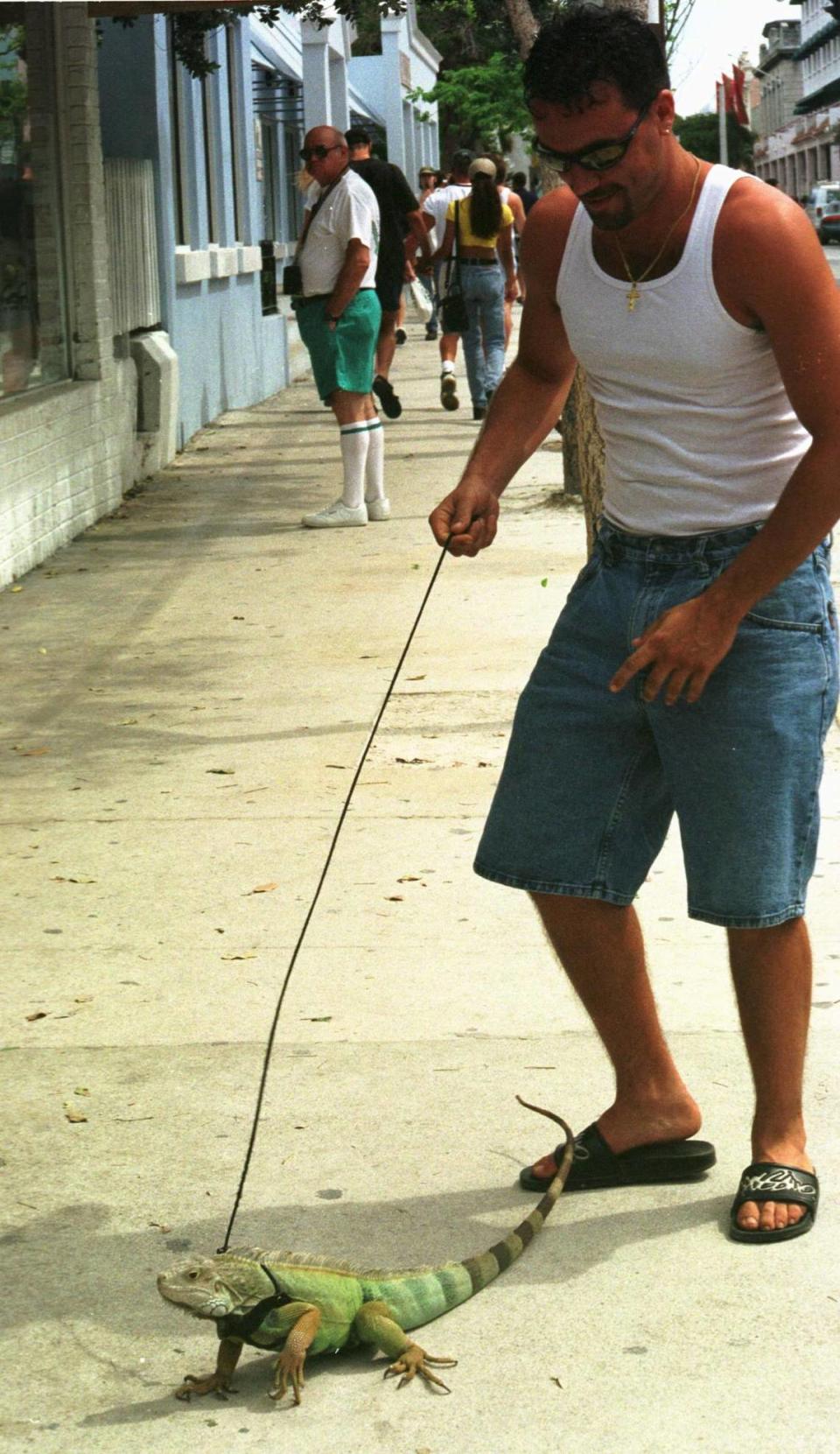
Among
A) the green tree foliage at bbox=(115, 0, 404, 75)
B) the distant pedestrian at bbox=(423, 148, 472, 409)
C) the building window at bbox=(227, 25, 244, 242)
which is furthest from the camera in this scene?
the building window at bbox=(227, 25, 244, 242)

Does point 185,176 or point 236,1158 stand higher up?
point 185,176

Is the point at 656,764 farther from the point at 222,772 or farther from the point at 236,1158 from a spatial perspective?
the point at 222,772

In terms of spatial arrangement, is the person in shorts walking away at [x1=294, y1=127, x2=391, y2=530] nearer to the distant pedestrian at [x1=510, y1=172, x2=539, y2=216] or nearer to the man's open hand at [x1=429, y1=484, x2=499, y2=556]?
the man's open hand at [x1=429, y1=484, x2=499, y2=556]

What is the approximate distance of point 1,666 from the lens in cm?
793

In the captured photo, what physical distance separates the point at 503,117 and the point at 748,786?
1380 inches

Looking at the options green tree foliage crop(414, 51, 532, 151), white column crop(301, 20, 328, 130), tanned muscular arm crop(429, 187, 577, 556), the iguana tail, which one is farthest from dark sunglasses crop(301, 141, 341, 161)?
green tree foliage crop(414, 51, 532, 151)

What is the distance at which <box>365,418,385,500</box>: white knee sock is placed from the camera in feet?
34.6

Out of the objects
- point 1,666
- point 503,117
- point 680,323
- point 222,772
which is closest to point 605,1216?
point 680,323

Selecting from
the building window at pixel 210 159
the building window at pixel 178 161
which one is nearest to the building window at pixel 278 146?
the building window at pixel 210 159

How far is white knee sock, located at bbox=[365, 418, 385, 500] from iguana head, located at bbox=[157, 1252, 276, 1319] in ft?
25.8

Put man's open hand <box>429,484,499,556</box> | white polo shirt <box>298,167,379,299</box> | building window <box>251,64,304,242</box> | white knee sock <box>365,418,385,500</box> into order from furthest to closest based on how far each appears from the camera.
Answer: building window <box>251,64,304,242</box> < white knee sock <box>365,418,385,500</box> < white polo shirt <box>298,167,379,299</box> < man's open hand <box>429,484,499,556</box>

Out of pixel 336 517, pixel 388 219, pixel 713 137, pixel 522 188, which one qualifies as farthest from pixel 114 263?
pixel 713 137

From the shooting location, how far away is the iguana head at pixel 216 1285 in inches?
112

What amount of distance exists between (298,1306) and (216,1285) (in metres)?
0.13
